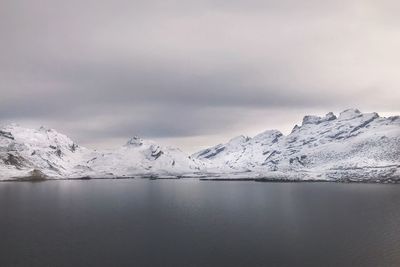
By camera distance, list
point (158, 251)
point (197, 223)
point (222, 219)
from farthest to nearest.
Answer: point (222, 219)
point (197, 223)
point (158, 251)

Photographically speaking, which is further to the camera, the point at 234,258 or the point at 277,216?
the point at 277,216

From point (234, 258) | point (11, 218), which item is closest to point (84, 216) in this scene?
point (11, 218)

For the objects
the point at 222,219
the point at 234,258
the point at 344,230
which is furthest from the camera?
the point at 222,219

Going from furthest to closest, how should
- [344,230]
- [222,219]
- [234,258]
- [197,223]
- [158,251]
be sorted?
[222,219] → [197,223] → [344,230] → [158,251] → [234,258]

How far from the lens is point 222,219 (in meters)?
143

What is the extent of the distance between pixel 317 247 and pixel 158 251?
1459 inches

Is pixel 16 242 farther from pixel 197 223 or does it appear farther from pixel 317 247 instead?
pixel 317 247

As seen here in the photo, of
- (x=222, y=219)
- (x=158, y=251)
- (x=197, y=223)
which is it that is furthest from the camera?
(x=222, y=219)

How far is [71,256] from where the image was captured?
8906 centimetres

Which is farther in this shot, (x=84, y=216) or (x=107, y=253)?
(x=84, y=216)

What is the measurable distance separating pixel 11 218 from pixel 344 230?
4214 inches

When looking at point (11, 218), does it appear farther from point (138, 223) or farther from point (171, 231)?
point (171, 231)

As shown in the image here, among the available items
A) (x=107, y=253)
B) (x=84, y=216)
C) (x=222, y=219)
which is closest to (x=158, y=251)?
(x=107, y=253)

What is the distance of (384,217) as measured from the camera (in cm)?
14088
